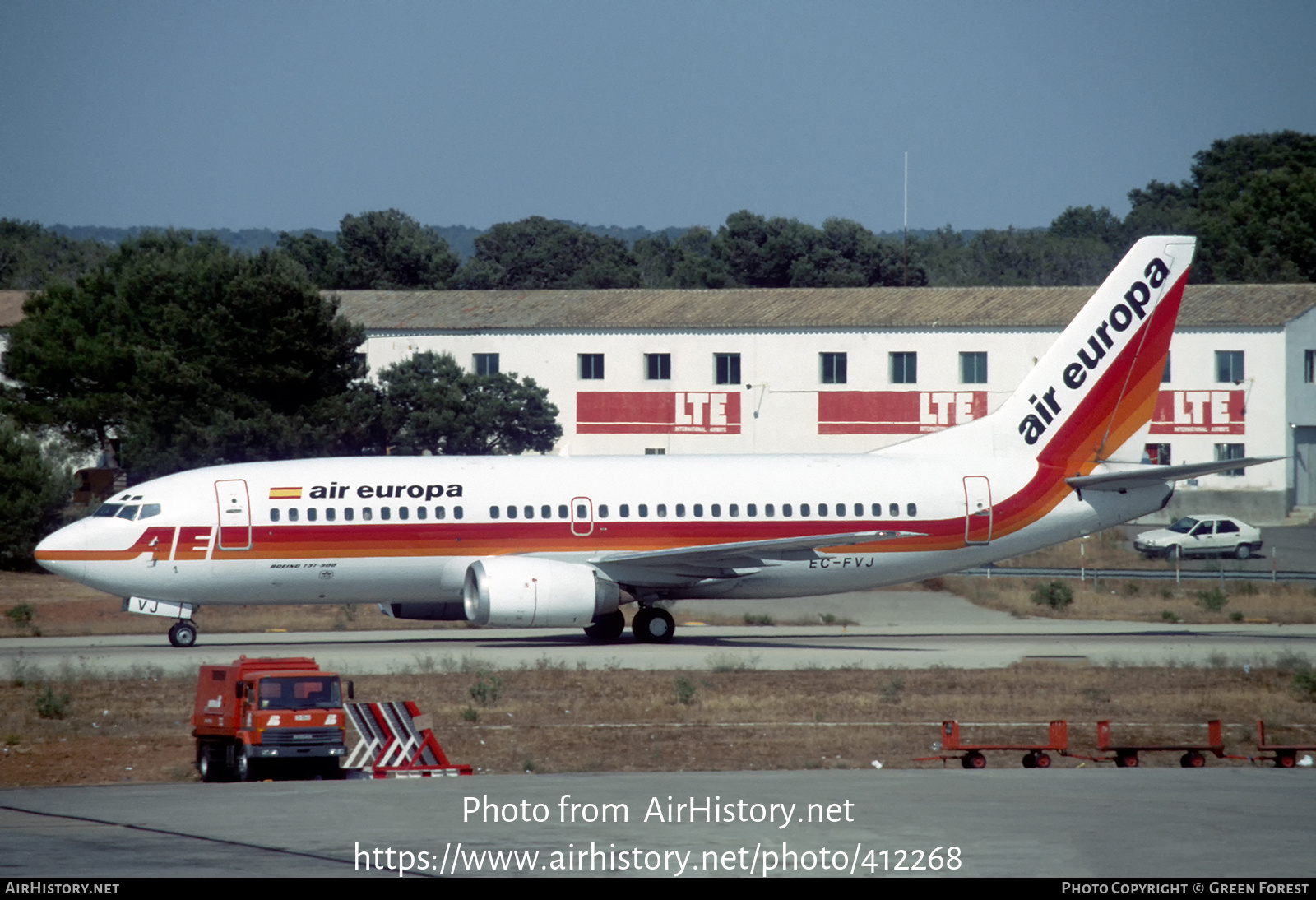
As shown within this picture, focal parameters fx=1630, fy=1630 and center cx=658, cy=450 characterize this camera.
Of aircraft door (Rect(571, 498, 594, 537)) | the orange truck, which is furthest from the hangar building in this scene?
the orange truck

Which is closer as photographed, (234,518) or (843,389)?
(234,518)

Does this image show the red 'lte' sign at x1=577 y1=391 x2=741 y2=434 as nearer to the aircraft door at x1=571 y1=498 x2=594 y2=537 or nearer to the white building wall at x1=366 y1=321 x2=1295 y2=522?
the white building wall at x1=366 y1=321 x2=1295 y2=522

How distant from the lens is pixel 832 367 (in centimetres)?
7488

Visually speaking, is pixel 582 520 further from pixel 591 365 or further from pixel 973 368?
pixel 591 365

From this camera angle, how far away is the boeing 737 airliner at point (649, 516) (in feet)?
108

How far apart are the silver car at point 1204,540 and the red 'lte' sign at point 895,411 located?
1318cm

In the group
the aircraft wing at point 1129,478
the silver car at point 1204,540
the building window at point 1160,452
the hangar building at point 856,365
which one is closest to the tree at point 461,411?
the hangar building at point 856,365

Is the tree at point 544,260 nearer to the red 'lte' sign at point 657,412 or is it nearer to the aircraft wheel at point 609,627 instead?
the red 'lte' sign at point 657,412

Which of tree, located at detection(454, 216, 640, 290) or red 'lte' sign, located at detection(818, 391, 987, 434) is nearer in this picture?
red 'lte' sign, located at detection(818, 391, 987, 434)

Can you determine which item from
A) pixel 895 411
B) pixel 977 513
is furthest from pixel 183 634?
pixel 895 411

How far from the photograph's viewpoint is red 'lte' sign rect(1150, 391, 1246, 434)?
237 feet

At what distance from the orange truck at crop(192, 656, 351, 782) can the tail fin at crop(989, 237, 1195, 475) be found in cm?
2042

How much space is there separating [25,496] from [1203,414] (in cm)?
4877

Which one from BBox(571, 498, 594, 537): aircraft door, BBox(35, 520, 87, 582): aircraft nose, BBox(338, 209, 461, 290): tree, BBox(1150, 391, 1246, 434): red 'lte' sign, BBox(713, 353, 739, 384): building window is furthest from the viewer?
BBox(338, 209, 461, 290): tree
